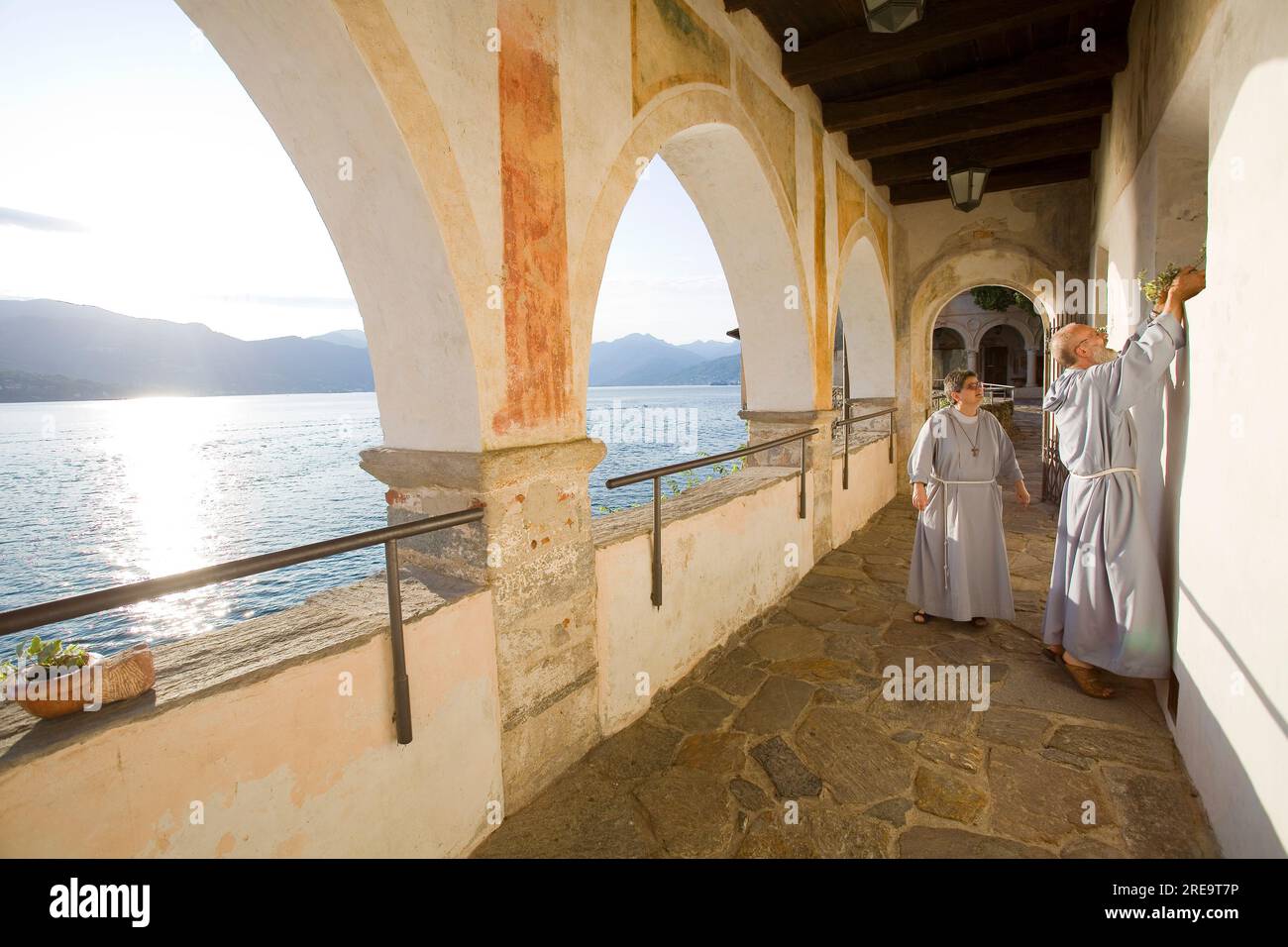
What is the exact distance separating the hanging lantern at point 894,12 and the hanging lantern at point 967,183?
3307 mm

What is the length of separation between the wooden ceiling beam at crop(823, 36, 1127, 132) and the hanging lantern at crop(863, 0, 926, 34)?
2.65 meters

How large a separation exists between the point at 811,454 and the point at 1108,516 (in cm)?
258

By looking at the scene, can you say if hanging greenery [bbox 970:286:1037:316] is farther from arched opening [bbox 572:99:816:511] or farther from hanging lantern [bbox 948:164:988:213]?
arched opening [bbox 572:99:816:511]

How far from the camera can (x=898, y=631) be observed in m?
4.17

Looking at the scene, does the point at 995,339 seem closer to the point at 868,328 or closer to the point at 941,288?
the point at 941,288

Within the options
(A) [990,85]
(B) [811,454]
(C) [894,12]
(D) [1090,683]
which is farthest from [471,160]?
(A) [990,85]

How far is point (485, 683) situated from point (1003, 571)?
11.1ft

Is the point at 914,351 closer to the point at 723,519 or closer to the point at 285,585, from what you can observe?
the point at 723,519

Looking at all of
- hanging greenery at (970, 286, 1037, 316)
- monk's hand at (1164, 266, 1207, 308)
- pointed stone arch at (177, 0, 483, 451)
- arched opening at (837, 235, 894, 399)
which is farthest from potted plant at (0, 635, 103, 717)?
hanging greenery at (970, 286, 1037, 316)

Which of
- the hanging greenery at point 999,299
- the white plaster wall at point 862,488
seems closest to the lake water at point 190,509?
the white plaster wall at point 862,488

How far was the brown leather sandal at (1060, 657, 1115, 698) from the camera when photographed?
326 centimetres

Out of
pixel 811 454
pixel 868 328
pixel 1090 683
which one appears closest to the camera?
pixel 1090 683

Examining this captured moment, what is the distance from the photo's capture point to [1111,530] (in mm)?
3143

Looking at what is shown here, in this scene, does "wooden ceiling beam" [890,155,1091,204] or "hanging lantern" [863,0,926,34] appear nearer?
"hanging lantern" [863,0,926,34]
